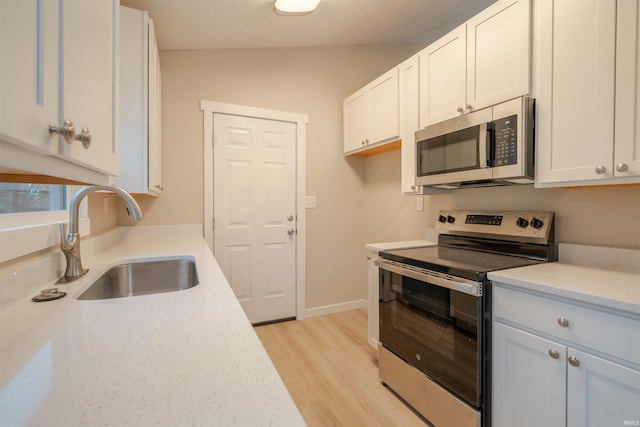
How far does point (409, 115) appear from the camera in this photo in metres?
2.26

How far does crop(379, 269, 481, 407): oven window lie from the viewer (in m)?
1.40

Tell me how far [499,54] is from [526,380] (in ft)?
5.26

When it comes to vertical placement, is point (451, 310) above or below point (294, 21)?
below

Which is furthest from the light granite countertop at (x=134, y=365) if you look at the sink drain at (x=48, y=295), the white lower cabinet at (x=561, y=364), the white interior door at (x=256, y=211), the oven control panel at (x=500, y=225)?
the white interior door at (x=256, y=211)

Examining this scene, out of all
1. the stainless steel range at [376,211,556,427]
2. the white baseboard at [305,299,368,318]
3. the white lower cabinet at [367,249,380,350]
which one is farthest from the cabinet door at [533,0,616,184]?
the white baseboard at [305,299,368,318]

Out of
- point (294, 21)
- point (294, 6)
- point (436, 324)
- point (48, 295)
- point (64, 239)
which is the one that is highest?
point (294, 21)

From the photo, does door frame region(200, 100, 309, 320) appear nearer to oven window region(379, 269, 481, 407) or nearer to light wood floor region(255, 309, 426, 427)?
light wood floor region(255, 309, 426, 427)

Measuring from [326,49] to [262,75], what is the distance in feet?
2.46

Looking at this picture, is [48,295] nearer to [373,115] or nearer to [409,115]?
[409,115]

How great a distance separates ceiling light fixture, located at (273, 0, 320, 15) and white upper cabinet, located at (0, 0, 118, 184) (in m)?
1.50

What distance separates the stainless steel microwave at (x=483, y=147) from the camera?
59.2 inches

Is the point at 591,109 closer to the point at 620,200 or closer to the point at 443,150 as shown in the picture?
the point at 620,200

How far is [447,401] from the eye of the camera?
1.51 m

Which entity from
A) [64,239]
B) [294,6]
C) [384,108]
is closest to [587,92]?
[384,108]
